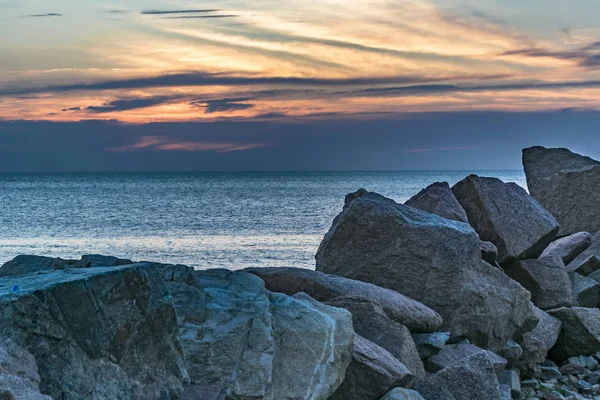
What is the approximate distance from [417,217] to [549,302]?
12.4 ft

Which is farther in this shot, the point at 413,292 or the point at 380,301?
the point at 413,292

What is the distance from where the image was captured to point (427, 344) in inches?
372

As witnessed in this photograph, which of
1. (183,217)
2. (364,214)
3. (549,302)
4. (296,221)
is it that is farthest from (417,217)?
(183,217)

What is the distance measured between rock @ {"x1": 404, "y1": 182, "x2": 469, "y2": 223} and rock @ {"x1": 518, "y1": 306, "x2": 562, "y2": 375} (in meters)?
2.20

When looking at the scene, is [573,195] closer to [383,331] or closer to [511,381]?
[511,381]

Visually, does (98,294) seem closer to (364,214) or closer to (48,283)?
(48,283)

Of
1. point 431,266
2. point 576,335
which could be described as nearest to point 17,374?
point 431,266

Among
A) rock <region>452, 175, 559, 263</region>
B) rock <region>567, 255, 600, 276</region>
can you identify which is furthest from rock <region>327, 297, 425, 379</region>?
rock <region>567, 255, 600, 276</region>

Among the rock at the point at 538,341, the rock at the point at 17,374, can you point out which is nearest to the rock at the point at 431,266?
the rock at the point at 538,341

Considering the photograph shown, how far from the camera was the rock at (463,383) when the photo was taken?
8148mm

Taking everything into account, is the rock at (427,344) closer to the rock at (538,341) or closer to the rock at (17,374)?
the rock at (538,341)

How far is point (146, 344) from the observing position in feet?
20.0

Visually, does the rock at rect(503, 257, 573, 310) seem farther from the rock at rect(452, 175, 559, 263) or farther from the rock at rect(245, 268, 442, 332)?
the rock at rect(245, 268, 442, 332)

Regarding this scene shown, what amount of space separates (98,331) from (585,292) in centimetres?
1109
